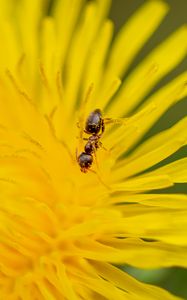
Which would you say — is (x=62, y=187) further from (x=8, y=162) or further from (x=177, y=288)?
(x=177, y=288)

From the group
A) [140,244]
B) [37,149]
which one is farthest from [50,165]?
[140,244]

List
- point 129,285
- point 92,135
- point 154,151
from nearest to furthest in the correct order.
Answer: point 129,285 → point 154,151 → point 92,135

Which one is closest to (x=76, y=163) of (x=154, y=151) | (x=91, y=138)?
(x=91, y=138)

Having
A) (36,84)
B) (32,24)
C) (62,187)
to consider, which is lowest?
(62,187)

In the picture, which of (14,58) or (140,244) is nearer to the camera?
(140,244)

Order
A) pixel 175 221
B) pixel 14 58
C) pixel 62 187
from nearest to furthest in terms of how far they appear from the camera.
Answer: pixel 175 221 → pixel 62 187 → pixel 14 58

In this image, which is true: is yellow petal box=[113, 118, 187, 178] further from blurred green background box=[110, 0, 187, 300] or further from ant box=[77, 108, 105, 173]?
blurred green background box=[110, 0, 187, 300]

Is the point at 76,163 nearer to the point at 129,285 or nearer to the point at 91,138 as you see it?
the point at 91,138
